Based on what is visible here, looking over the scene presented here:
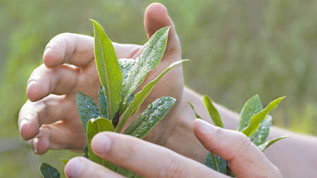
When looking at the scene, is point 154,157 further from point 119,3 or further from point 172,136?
point 119,3

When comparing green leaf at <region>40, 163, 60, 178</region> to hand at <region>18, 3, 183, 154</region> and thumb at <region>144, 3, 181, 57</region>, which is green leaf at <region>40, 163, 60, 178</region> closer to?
hand at <region>18, 3, 183, 154</region>

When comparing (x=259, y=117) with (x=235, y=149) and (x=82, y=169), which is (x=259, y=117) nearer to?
(x=235, y=149)

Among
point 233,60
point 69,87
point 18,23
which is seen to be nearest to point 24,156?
point 18,23

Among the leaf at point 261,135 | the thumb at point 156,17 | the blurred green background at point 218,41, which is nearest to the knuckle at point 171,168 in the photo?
the leaf at point 261,135

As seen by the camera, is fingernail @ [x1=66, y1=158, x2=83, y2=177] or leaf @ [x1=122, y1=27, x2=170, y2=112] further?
leaf @ [x1=122, y1=27, x2=170, y2=112]

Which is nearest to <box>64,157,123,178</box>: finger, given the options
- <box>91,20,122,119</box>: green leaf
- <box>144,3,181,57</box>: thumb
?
A: <box>91,20,122,119</box>: green leaf

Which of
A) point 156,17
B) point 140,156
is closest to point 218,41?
point 156,17

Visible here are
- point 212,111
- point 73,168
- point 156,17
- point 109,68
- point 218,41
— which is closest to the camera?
point 73,168
